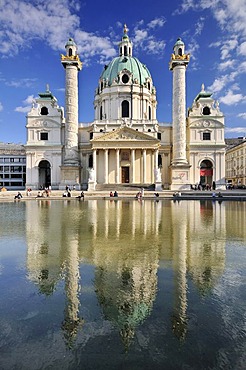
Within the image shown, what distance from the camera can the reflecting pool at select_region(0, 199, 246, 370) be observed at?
354 centimetres

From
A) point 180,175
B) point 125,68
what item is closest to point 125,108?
point 125,68

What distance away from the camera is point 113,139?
48844 millimetres

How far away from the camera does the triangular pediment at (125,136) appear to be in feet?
160

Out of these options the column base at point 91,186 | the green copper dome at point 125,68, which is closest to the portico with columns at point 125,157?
the column base at point 91,186

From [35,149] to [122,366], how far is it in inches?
2144

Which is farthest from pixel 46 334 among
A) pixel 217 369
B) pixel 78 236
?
pixel 78 236

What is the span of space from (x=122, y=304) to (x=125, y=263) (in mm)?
2315

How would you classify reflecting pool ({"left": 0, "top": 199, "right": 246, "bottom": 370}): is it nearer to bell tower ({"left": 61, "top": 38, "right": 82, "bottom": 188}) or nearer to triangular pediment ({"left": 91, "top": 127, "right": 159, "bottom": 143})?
bell tower ({"left": 61, "top": 38, "right": 82, "bottom": 188})

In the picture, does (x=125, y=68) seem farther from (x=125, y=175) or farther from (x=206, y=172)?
(x=206, y=172)

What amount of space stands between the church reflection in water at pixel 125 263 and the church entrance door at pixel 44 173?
46040mm

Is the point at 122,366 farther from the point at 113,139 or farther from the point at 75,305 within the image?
the point at 113,139

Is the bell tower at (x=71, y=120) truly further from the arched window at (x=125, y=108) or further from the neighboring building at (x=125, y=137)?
the arched window at (x=125, y=108)

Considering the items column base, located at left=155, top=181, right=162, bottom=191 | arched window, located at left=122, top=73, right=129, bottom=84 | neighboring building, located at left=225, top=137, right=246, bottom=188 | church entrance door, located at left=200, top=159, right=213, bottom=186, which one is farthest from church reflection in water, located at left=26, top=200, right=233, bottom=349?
neighboring building, located at left=225, top=137, right=246, bottom=188

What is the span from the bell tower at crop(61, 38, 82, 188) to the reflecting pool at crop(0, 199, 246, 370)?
4013 centimetres
